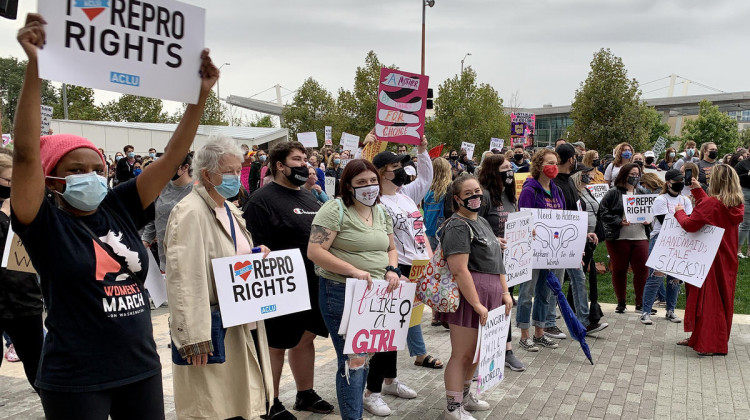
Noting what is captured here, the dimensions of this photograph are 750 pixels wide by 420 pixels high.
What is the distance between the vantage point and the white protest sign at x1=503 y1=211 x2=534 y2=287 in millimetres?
6148

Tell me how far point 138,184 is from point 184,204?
73cm

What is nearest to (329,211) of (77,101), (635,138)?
(635,138)

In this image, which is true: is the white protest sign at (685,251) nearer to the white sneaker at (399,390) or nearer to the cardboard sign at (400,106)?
the cardboard sign at (400,106)

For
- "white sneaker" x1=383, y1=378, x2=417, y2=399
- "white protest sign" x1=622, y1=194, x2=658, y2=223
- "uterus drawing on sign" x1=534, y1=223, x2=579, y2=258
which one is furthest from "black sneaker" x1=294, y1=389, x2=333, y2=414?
"white protest sign" x1=622, y1=194, x2=658, y2=223

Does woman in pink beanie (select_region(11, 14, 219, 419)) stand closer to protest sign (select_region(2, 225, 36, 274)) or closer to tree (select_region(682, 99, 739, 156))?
protest sign (select_region(2, 225, 36, 274))

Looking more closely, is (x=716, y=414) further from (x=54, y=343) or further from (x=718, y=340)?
(x=54, y=343)

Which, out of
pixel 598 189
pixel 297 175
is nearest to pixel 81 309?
pixel 297 175

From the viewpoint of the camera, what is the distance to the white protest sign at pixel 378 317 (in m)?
4.32

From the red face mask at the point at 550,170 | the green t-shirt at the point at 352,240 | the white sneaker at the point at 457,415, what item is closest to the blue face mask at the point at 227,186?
the green t-shirt at the point at 352,240

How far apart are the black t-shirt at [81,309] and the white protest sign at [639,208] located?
7.00 meters

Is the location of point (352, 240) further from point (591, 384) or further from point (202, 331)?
point (591, 384)

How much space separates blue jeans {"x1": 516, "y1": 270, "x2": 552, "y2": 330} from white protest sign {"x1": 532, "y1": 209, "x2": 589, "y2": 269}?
24cm

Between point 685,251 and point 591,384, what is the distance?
7.21 feet

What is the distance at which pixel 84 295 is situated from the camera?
101 inches
